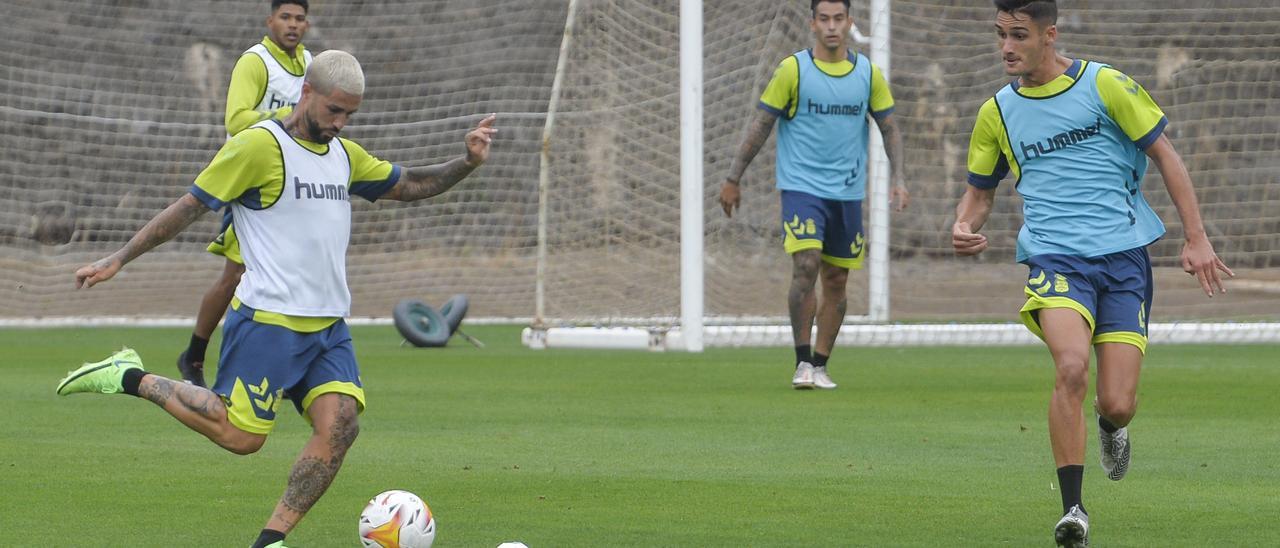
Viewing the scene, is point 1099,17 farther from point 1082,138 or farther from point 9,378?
point 1082,138

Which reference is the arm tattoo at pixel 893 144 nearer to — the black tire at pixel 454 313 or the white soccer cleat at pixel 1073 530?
the black tire at pixel 454 313

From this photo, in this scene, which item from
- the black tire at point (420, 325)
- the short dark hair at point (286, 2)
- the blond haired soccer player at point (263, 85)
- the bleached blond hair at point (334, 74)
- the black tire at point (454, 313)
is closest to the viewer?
the bleached blond hair at point (334, 74)

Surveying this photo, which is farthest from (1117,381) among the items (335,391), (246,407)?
(246,407)

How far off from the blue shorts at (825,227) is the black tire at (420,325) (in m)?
4.95

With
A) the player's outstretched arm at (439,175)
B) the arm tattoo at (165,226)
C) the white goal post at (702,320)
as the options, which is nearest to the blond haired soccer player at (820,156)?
the white goal post at (702,320)

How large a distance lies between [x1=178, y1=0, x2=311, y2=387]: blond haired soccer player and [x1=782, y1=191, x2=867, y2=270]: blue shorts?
10.0 feet

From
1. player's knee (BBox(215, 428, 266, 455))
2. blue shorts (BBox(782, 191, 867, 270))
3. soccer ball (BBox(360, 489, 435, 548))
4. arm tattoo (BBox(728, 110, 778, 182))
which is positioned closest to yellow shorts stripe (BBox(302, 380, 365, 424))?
player's knee (BBox(215, 428, 266, 455))

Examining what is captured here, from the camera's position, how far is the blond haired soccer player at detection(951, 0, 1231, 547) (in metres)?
6.07

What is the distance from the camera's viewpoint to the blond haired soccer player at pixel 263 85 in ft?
32.5

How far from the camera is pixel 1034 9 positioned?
6234 millimetres

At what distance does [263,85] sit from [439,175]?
4009 millimetres

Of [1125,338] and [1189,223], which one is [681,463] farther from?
[1189,223]

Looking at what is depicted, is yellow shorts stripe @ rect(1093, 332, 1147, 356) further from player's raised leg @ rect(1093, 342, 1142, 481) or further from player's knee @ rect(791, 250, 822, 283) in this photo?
player's knee @ rect(791, 250, 822, 283)

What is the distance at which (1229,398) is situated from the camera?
35.0 feet
